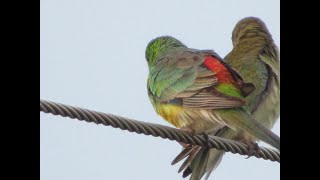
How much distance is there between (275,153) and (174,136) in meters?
0.77

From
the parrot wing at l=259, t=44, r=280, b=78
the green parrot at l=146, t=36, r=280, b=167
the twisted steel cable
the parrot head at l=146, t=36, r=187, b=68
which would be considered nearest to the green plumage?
the green parrot at l=146, t=36, r=280, b=167

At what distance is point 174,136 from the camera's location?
16.7ft

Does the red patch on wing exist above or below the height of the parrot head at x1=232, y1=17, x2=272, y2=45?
above

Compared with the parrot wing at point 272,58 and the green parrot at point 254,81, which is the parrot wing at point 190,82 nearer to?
the green parrot at point 254,81

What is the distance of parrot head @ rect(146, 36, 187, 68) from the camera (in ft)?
22.5

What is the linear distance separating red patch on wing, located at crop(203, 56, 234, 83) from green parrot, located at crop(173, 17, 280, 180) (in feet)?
2.21

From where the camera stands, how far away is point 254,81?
7.18 metres

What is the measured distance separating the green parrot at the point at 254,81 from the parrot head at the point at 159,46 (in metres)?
0.68

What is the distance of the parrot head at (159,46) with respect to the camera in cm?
686

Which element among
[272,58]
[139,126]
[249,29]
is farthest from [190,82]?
[249,29]

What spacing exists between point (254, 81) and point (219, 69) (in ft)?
4.52

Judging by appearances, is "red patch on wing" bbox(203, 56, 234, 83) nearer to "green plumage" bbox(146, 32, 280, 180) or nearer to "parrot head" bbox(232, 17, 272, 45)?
"green plumage" bbox(146, 32, 280, 180)
